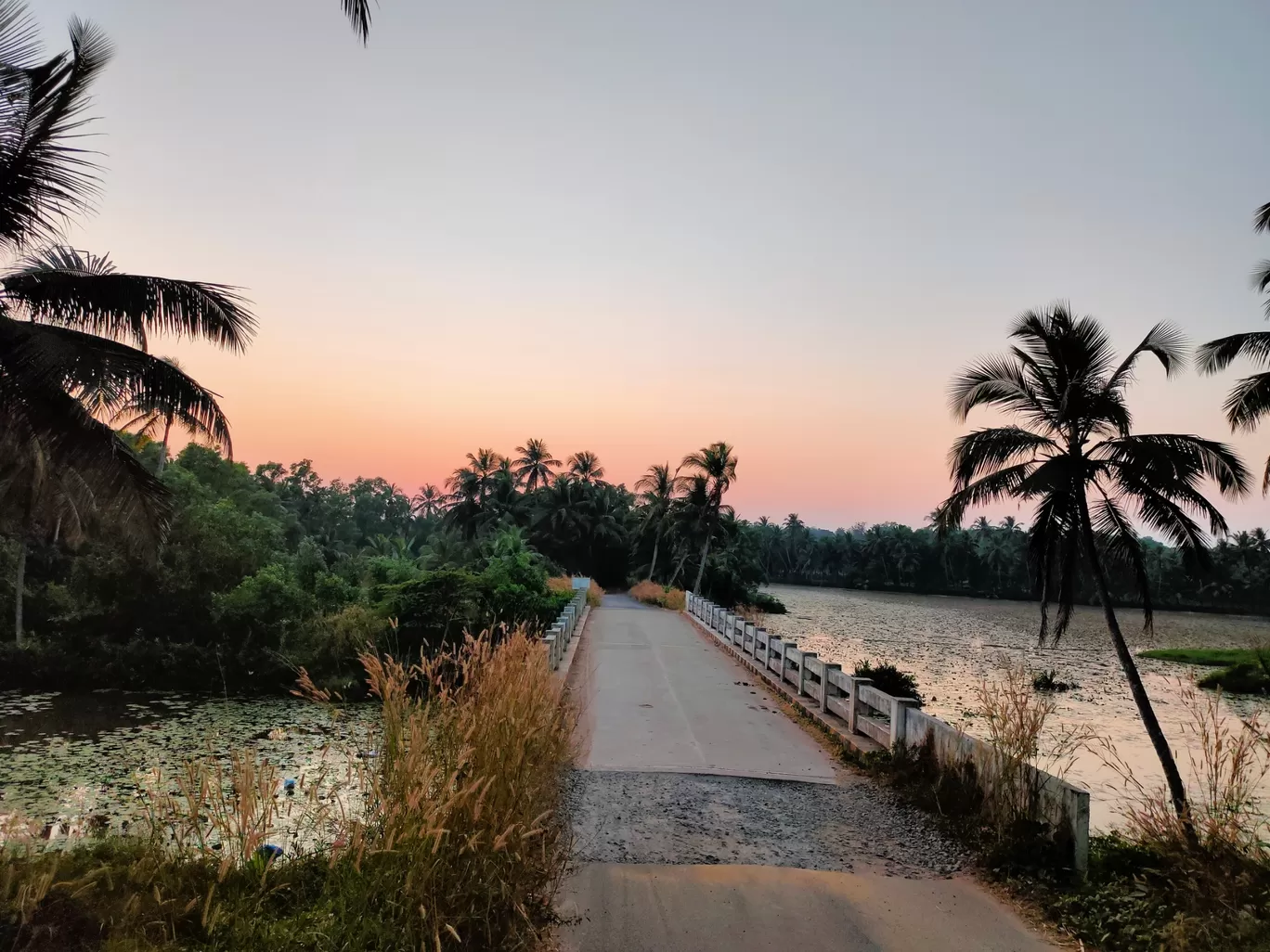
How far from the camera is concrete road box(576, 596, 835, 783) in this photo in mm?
8016

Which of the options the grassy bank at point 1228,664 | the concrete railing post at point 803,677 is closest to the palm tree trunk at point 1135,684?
the concrete railing post at point 803,677

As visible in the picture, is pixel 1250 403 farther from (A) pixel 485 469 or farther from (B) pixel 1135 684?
(A) pixel 485 469

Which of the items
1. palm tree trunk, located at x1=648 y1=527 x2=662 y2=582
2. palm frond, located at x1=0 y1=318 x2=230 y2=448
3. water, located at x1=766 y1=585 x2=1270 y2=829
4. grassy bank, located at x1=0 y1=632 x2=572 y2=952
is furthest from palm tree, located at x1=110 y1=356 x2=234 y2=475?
palm tree trunk, located at x1=648 y1=527 x2=662 y2=582

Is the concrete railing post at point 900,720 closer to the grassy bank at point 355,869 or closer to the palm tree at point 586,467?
the grassy bank at point 355,869

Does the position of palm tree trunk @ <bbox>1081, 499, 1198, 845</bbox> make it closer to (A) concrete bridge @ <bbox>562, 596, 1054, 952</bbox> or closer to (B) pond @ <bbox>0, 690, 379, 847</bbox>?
(A) concrete bridge @ <bbox>562, 596, 1054, 952</bbox>

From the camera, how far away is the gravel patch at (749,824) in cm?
545

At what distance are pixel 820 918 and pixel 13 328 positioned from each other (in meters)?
8.86

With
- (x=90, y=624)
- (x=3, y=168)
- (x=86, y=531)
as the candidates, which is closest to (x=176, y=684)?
(x=90, y=624)

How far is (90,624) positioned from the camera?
2098 cm

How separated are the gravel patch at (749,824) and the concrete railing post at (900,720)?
585 mm

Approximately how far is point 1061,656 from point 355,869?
3305 cm

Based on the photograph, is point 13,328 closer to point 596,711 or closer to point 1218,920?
point 596,711

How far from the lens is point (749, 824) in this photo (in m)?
6.15

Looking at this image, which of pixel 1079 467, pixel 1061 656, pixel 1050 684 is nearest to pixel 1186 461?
pixel 1079 467
